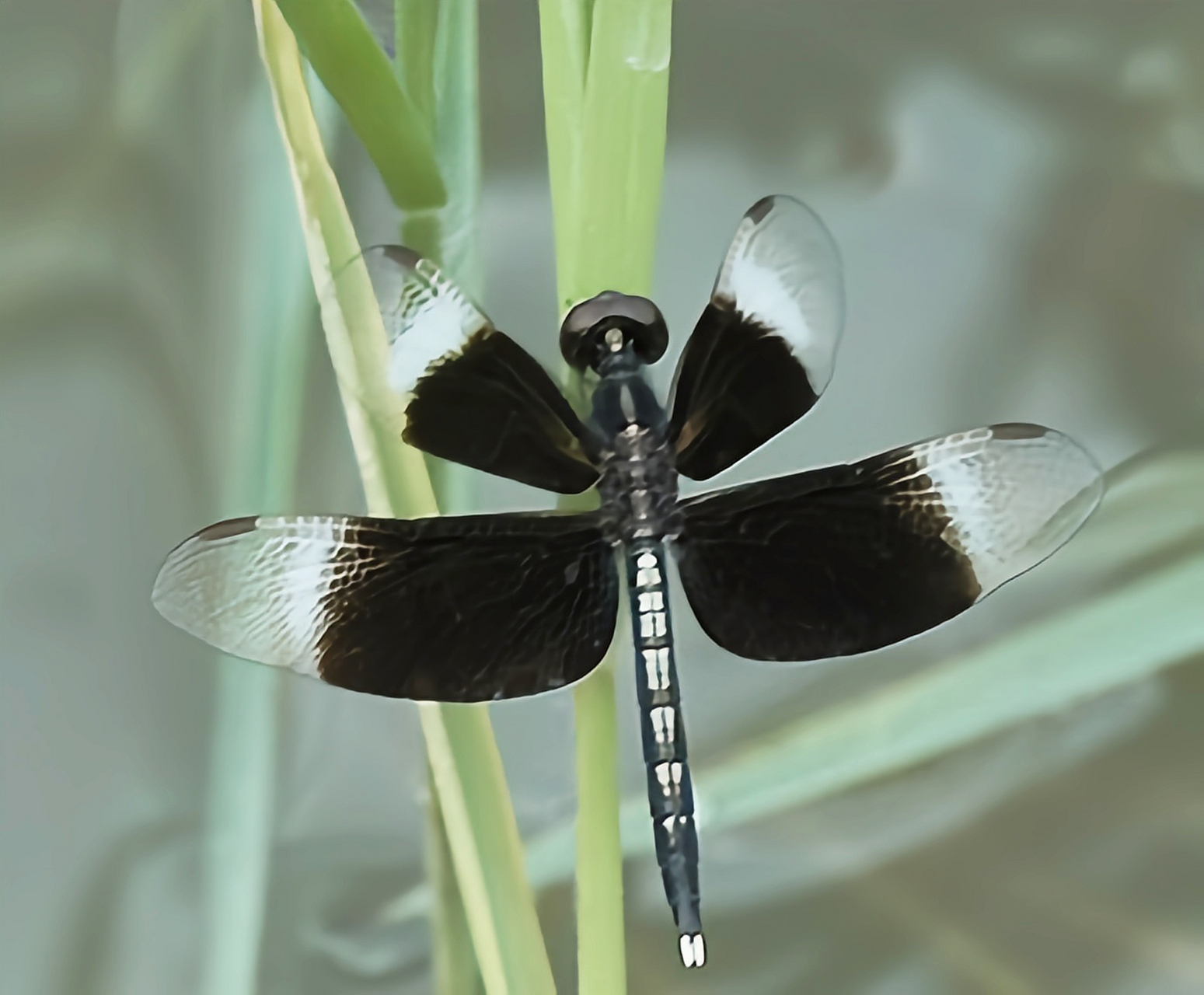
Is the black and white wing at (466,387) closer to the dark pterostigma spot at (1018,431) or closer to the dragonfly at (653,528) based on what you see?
the dragonfly at (653,528)

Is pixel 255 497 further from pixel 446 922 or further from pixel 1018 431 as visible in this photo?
pixel 1018 431

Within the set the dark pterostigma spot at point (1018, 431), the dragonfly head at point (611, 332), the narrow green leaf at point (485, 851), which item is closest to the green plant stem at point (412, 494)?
the narrow green leaf at point (485, 851)

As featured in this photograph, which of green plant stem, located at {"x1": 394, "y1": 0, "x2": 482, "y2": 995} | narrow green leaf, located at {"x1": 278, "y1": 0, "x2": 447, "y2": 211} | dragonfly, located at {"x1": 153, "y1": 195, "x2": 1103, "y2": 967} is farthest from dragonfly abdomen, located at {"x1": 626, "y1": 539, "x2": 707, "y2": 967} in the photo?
narrow green leaf, located at {"x1": 278, "y1": 0, "x2": 447, "y2": 211}

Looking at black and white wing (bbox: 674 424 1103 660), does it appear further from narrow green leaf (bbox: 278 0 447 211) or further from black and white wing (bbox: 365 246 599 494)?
narrow green leaf (bbox: 278 0 447 211)

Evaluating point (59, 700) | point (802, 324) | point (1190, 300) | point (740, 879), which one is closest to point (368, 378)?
point (802, 324)

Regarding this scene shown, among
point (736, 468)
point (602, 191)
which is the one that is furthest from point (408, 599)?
point (736, 468)

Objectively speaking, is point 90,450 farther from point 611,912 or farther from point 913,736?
point 913,736

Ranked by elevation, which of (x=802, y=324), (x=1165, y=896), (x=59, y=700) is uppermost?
(x=802, y=324)
